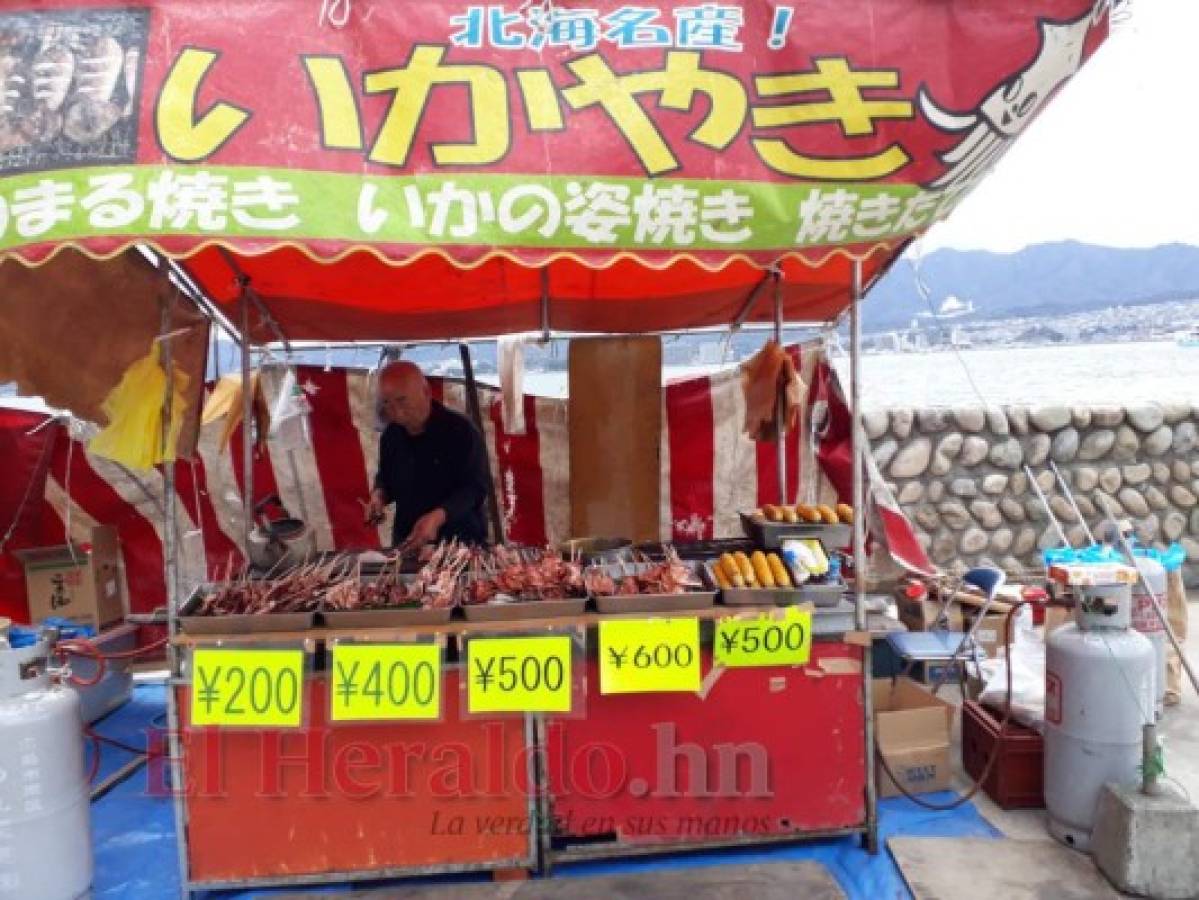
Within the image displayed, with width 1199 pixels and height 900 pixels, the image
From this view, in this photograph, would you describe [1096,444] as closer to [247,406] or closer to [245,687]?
[247,406]

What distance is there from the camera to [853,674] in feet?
11.7

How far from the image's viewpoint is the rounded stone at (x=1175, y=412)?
8438 millimetres

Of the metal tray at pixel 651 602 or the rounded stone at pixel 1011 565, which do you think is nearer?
the metal tray at pixel 651 602

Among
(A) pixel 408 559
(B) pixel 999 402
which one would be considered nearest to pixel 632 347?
(A) pixel 408 559

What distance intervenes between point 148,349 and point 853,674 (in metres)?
3.34

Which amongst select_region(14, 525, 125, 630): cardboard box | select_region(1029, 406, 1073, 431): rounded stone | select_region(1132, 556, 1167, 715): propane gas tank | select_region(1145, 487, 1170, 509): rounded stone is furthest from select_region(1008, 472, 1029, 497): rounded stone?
select_region(14, 525, 125, 630): cardboard box

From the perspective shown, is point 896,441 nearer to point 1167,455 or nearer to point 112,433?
point 1167,455

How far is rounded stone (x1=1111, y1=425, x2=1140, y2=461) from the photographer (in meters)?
8.45

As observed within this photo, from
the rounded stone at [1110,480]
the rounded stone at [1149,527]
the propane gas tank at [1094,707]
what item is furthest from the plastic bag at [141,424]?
the rounded stone at [1149,527]

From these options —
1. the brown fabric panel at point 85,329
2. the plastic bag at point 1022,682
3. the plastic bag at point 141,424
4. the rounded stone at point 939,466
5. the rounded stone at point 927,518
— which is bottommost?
the plastic bag at point 1022,682

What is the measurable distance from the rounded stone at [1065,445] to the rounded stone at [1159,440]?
0.71 meters

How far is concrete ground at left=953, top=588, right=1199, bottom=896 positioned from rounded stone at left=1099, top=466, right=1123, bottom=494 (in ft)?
10.6

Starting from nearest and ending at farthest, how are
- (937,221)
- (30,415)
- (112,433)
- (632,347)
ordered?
(937,221)
(112,433)
(30,415)
(632,347)

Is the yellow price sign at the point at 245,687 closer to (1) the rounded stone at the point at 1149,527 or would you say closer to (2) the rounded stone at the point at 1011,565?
(2) the rounded stone at the point at 1011,565
